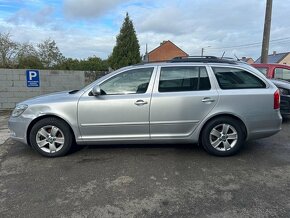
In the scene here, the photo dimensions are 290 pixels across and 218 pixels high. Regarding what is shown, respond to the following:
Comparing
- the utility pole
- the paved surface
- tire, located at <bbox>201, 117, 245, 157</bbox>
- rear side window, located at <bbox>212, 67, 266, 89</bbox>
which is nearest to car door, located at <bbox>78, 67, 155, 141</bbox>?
the paved surface

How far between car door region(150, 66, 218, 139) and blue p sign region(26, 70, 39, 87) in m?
6.94

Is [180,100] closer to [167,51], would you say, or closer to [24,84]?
[24,84]

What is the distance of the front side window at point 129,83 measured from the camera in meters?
4.45

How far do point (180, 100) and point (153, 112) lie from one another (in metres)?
0.49

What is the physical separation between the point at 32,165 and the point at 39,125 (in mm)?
665

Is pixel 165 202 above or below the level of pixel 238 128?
below

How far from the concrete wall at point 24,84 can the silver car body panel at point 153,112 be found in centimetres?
593

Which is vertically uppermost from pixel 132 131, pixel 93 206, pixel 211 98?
pixel 211 98

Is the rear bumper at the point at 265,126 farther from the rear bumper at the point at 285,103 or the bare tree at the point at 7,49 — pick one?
the bare tree at the point at 7,49

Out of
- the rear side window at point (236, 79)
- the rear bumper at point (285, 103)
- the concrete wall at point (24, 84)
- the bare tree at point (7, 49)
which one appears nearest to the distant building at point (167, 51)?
the bare tree at point (7, 49)

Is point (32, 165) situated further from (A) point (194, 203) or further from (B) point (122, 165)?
(A) point (194, 203)

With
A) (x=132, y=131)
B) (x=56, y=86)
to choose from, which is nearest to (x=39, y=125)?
(x=132, y=131)

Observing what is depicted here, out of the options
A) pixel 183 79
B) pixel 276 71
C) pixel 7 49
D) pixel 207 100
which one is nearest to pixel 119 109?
pixel 183 79

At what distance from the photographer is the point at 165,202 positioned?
3.07 meters
